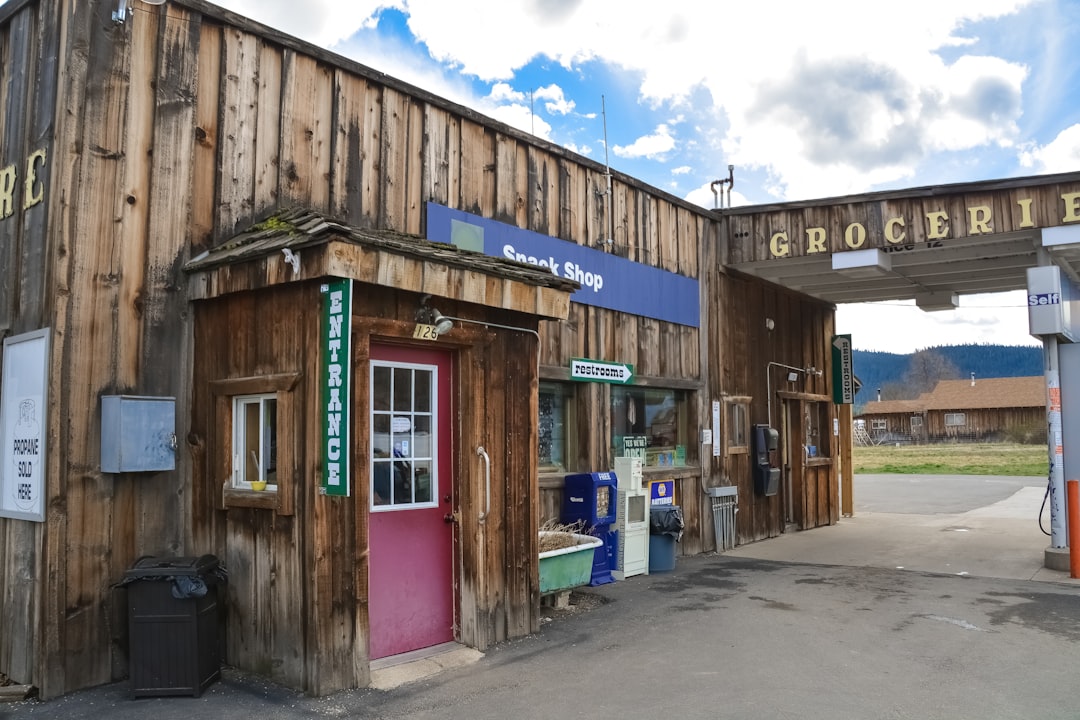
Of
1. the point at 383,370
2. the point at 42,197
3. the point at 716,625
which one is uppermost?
the point at 42,197

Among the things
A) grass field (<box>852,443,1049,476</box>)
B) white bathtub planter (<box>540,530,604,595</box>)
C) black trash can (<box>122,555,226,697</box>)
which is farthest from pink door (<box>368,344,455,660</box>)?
grass field (<box>852,443,1049,476</box>)

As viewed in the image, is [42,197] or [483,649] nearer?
[42,197]

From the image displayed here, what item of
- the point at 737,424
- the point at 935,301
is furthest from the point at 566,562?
the point at 935,301

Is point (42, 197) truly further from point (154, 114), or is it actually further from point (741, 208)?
point (741, 208)

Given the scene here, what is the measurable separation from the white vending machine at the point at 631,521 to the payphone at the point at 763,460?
3.66 m

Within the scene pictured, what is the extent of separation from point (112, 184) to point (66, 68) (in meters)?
0.77

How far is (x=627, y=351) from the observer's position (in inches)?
403

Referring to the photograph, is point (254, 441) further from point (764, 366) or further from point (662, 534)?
point (764, 366)

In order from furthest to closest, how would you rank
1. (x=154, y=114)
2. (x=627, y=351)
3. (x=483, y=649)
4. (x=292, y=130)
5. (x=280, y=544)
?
(x=627, y=351) < (x=292, y=130) < (x=483, y=649) < (x=154, y=114) < (x=280, y=544)

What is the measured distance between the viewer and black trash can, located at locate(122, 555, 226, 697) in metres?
5.17

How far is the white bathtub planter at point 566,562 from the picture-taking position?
746 centimetres

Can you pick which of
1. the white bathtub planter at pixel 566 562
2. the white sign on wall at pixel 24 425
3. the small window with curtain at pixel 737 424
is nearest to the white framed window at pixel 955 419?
the small window with curtain at pixel 737 424

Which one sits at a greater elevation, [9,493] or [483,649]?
[9,493]

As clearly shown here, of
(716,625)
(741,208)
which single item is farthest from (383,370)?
(741,208)
